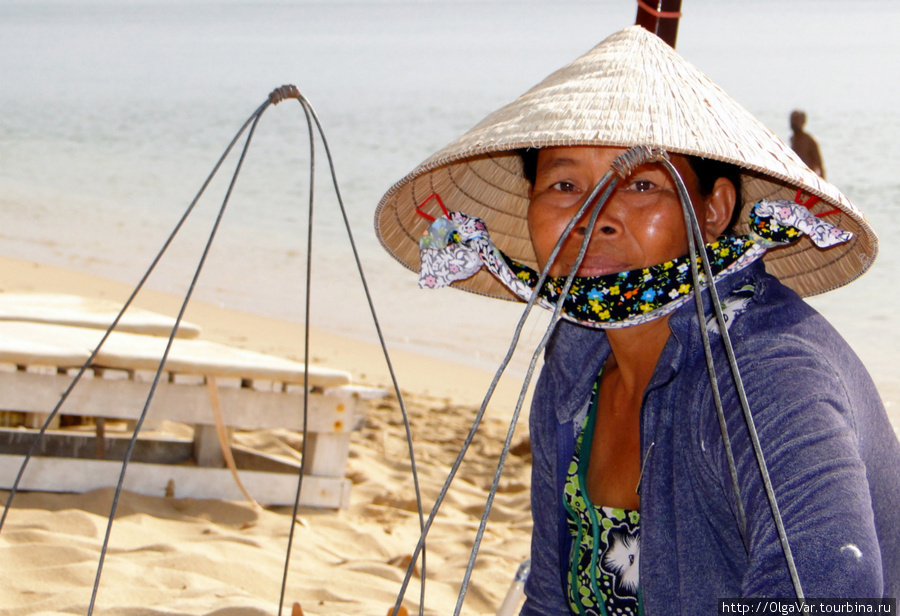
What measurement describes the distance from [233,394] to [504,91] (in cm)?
1678

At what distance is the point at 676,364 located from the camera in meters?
1.27

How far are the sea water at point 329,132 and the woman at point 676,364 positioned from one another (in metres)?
0.22

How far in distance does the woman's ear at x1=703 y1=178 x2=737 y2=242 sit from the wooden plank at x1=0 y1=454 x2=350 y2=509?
172 cm

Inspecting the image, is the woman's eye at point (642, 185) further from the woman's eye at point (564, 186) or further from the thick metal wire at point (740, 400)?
the thick metal wire at point (740, 400)

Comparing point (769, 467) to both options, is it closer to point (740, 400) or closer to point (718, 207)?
point (740, 400)

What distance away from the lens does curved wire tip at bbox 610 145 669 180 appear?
96 centimetres

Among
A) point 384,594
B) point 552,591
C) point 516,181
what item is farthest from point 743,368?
point 384,594

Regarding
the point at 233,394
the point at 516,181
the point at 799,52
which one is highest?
the point at 799,52

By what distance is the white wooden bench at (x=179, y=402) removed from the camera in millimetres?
2561

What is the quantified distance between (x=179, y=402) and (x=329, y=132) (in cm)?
1228

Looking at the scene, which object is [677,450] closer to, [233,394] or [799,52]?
[233,394]

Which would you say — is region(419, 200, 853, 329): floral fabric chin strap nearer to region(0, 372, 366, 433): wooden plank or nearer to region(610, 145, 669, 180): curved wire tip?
region(610, 145, 669, 180): curved wire tip

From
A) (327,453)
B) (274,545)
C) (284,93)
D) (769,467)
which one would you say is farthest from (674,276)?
(327,453)

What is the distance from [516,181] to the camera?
181cm
